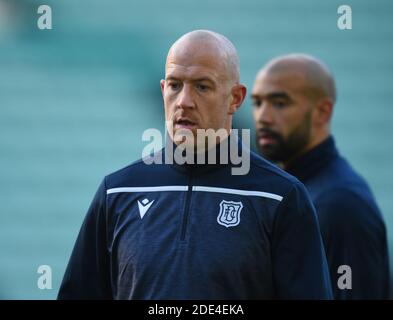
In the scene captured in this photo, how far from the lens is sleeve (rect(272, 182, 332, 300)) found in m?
2.57

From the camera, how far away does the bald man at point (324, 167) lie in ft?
11.8

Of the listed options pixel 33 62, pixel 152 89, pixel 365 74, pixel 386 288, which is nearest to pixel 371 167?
pixel 365 74

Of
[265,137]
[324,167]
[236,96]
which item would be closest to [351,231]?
[324,167]

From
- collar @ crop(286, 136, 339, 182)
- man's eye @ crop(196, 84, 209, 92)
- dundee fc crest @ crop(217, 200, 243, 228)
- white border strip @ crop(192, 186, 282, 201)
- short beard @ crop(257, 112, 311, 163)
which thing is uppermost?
man's eye @ crop(196, 84, 209, 92)

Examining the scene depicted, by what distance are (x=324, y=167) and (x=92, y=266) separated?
61.2 inches

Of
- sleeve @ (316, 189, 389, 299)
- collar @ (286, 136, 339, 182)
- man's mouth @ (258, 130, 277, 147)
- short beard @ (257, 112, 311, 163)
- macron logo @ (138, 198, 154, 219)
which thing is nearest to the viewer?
macron logo @ (138, 198, 154, 219)

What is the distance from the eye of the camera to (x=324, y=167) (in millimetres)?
4004

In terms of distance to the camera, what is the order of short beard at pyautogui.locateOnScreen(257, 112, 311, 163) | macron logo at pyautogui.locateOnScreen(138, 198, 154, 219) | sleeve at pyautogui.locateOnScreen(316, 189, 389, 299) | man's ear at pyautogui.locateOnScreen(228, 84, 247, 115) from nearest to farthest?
macron logo at pyautogui.locateOnScreen(138, 198, 154, 219) < man's ear at pyautogui.locateOnScreen(228, 84, 247, 115) < sleeve at pyautogui.locateOnScreen(316, 189, 389, 299) < short beard at pyautogui.locateOnScreen(257, 112, 311, 163)

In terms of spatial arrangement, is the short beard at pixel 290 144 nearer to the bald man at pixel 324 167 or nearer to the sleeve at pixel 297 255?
the bald man at pixel 324 167

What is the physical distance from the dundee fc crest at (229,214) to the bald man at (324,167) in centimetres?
99

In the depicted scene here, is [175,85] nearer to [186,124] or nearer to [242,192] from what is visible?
[186,124]

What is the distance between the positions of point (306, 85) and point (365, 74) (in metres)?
3.69

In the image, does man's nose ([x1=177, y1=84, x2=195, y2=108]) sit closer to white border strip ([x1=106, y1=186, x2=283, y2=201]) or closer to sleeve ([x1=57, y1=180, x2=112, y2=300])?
white border strip ([x1=106, y1=186, x2=283, y2=201])

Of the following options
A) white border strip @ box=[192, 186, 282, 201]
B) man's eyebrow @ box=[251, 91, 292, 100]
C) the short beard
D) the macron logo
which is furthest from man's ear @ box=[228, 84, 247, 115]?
man's eyebrow @ box=[251, 91, 292, 100]
